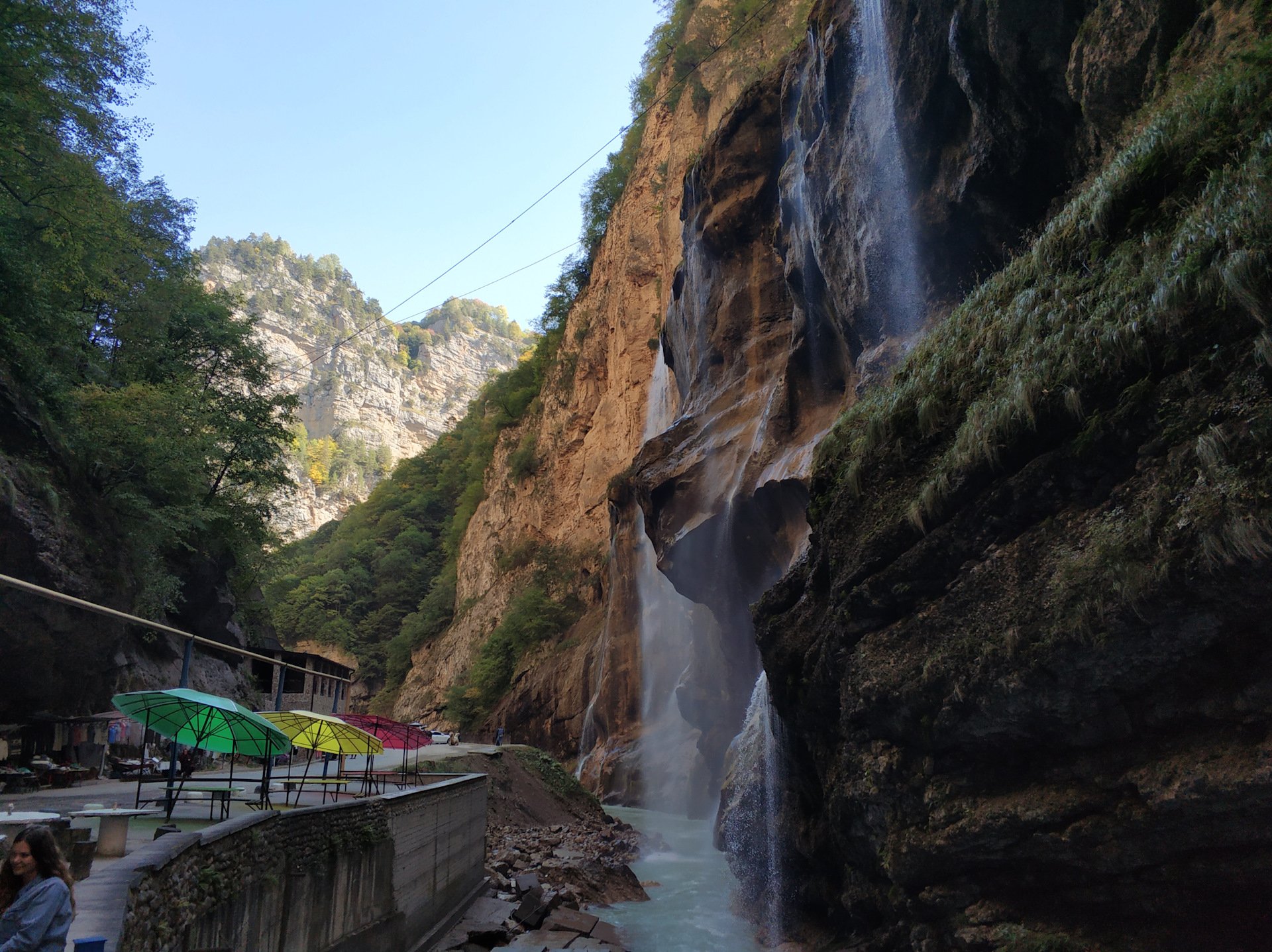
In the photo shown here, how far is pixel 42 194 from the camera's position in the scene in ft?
62.2

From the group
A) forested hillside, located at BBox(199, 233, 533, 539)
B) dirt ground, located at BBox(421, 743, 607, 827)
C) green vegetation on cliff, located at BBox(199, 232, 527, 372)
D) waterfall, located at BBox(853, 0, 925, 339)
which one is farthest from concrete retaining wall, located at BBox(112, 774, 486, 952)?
green vegetation on cliff, located at BBox(199, 232, 527, 372)

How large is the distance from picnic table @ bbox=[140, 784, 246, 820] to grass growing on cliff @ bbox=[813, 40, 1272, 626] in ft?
28.4

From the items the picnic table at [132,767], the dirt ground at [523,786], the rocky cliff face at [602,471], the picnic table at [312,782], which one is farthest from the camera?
the rocky cliff face at [602,471]

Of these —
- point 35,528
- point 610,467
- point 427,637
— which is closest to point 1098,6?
point 35,528

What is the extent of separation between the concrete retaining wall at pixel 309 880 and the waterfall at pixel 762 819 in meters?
5.44

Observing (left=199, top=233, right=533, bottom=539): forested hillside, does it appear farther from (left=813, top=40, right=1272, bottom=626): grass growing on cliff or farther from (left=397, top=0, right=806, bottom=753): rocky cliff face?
(left=813, top=40, right=1272, bottom=626): grass growing on cliff

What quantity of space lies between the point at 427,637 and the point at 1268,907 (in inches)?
2318

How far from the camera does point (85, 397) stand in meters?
20.6

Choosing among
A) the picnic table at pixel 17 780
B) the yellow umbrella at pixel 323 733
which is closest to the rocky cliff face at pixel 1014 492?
the yellow umbrella at pixel 323 733

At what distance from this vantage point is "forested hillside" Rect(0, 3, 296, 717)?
54.6ft

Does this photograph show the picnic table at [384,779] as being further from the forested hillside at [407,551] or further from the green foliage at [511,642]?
the forested hillside at [407,551]

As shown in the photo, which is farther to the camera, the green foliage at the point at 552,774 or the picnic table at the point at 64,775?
the green foliage at the point at 552,774

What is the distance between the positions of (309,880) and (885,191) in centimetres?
1554

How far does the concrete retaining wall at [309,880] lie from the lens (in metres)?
5.81
